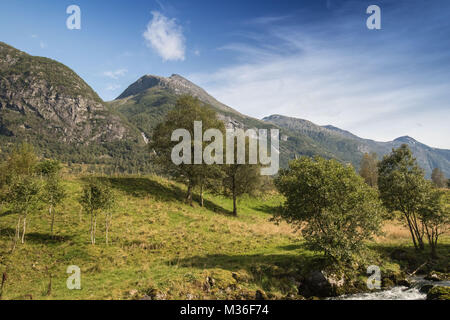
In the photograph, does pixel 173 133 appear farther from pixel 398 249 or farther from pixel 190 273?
pixel 398 249

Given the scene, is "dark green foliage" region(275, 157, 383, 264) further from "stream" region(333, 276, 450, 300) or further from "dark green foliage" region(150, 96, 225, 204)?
"dark green foliage" region(150, 96, 225, 204)

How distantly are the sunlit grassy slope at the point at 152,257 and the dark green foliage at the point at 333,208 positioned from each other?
307 centimetres

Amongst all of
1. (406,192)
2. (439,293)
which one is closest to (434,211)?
(406,192)

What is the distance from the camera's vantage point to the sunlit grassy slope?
1962cm

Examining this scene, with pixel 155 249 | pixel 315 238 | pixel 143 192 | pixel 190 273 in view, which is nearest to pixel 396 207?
pixel 315 238

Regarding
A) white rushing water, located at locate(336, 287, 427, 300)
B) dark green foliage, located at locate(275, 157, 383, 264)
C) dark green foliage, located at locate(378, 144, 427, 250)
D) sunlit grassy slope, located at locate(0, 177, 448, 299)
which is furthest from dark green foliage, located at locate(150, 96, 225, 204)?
white rushing water, located at locate(336, 287, 427, 300)

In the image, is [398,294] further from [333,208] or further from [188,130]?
[188,130]

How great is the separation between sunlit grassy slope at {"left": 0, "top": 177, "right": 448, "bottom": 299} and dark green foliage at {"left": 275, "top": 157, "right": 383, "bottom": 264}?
3071mm

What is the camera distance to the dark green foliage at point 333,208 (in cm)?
2347

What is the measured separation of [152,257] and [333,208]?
20317 millimetres

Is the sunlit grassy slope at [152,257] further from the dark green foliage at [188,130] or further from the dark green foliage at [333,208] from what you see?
the dark green foliage at [188,130]

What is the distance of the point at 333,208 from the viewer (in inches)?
977

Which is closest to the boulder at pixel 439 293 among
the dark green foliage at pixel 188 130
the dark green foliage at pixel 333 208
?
the dark green foliage at pixel 333 208
